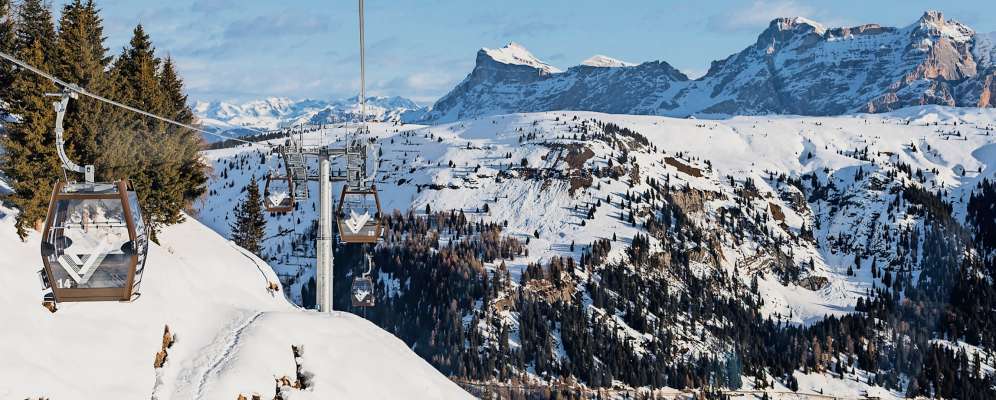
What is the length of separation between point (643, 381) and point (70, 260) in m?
171

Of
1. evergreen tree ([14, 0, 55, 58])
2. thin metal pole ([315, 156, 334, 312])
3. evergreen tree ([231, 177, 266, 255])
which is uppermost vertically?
evergreen tree ([14, 0, 55, 58])

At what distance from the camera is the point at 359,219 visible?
1610 inches

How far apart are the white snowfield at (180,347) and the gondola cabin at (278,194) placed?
6989mm

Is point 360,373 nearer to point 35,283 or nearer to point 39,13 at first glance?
point 35,283

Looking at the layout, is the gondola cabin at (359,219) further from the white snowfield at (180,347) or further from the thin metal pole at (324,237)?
the white snowfield at (180,347)

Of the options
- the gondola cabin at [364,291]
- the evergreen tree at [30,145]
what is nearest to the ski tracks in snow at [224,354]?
the evergreen tree at [30,145]

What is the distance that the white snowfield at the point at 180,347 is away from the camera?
91.6 ft

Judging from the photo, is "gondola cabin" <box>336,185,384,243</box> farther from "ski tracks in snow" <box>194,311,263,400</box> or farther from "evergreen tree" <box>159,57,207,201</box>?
"evergreen tree" <box>159,57,207,201</box>

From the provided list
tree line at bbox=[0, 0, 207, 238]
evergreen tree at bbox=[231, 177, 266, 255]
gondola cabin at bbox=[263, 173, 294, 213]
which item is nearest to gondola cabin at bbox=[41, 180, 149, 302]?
tree line at bbox=[0, 0, 207, 238]

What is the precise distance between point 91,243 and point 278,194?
27789 mm

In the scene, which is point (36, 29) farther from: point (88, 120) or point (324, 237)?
point (324, 237)

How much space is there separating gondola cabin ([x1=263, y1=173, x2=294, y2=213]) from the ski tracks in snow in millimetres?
12074

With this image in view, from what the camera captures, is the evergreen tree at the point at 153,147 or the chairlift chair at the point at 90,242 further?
the evergreen tree at the point at 153,147

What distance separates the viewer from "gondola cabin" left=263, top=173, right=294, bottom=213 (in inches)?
1961
